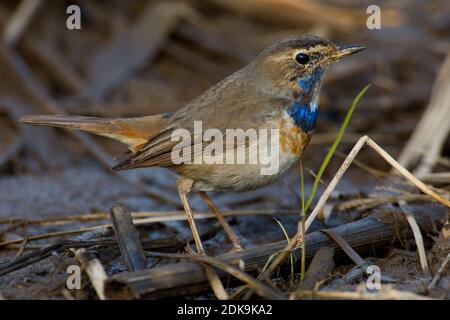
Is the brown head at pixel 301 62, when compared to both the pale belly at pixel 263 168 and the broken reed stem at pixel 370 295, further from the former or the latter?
the broken reed stem at pixel 370 295

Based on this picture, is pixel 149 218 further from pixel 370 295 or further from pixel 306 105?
pixel 370 295

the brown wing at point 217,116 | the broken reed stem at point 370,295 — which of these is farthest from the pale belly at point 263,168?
the broken reed stem at point 370,295

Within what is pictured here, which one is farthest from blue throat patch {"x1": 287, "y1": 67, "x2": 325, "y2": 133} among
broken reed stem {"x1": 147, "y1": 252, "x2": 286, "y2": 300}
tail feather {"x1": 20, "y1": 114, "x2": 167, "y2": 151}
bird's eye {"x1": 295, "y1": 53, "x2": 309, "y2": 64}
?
broken reed stem {"x1": 147, "y1": 252, "x2": 286, "y2": 300}

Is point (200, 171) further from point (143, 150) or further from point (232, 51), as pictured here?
point (232, 51)

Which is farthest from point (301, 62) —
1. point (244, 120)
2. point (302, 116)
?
point (244, 120)

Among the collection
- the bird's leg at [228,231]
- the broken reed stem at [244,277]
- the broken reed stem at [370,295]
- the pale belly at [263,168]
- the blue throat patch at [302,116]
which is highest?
the blue throat patch at [302,116]

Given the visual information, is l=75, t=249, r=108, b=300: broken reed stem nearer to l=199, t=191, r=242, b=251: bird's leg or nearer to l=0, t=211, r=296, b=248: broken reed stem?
l=0, t=211, r=296, b=248: broken reed stem

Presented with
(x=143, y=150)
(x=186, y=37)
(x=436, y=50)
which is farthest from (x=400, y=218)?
(x=186, y=37)
